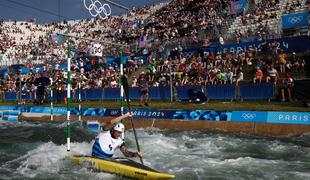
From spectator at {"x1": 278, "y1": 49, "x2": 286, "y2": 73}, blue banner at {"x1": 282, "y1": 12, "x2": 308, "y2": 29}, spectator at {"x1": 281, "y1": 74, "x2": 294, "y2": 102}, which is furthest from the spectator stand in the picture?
blue banner at {"x1": 282, "y1": 12, "x2": 308, "y2": 29}

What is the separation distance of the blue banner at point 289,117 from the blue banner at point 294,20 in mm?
11952

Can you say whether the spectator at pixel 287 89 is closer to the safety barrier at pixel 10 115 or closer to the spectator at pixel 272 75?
the spectator at pixel 272 75

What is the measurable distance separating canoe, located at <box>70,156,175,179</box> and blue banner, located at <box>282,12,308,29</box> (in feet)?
66.5

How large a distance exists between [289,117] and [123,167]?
928cm

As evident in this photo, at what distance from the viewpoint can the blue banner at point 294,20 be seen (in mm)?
26078

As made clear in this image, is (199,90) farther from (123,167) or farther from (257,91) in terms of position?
(123,167)

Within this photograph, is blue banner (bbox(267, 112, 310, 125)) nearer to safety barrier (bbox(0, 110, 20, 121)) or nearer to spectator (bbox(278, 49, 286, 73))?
spectator (bbox(278, 49, 286, 73))

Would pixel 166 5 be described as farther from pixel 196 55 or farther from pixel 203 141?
pixel 203 141

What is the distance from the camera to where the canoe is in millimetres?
9078

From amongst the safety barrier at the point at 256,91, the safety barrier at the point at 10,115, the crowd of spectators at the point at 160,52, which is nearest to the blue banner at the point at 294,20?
the crowd of spectators at the point at 160,52

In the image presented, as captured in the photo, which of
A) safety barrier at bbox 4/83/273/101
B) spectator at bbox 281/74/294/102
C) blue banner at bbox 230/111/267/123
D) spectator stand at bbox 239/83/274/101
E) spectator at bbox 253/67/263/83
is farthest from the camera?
spectator at bbox 253/67/263/83

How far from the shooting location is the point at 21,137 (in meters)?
18.1

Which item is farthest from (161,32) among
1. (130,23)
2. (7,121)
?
(7,121)

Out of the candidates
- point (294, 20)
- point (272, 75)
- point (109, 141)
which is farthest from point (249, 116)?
point (294, 20)
